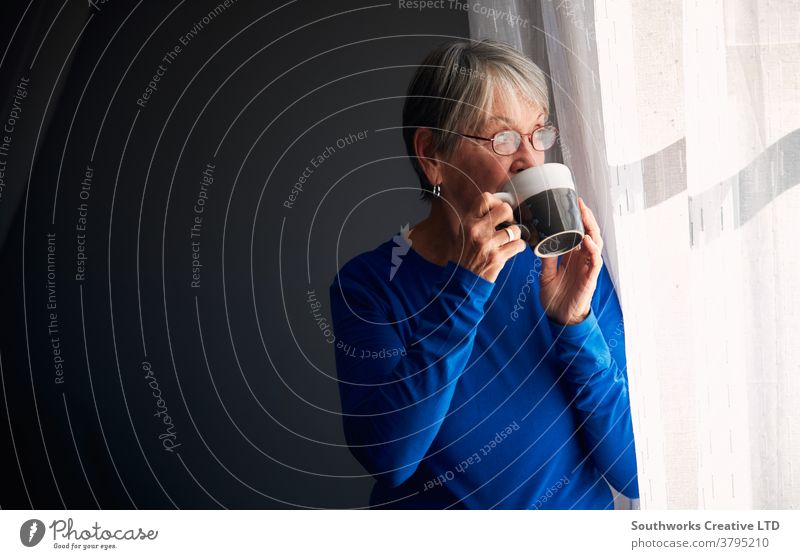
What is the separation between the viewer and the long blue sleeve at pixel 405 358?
602 mm

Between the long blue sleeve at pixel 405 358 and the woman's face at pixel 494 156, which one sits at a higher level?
the woman's face at pixel 494 156

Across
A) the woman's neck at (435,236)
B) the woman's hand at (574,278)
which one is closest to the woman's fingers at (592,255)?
the woman's hand at (574,278)

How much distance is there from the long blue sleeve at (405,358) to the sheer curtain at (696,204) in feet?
0.45

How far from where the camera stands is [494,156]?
0.59 m

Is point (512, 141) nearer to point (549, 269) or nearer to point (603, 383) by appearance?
point (549, 269)

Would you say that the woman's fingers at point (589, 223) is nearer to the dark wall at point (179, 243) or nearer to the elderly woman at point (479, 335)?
the elderly woman at point (479, 335)

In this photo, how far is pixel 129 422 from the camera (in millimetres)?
695

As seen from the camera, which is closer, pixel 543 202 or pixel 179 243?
pixel 543 202

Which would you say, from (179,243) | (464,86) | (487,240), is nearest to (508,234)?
(487,240)

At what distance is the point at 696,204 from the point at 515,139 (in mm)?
173

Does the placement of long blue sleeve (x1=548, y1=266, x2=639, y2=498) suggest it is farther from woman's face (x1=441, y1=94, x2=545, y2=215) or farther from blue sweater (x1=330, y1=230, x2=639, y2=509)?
woman's face (x1=441, y1=94, x2=545, y2=215)
